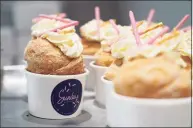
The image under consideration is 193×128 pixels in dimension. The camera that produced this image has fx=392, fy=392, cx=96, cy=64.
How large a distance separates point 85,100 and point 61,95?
12.2 inches

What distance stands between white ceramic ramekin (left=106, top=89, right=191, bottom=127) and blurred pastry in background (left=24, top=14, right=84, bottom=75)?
0.79 m

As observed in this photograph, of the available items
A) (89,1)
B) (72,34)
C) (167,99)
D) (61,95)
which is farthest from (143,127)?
(89,1)

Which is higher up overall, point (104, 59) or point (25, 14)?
point (25, 14)

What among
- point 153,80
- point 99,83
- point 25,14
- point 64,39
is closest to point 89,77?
point 99,83

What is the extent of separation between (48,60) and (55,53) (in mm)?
40

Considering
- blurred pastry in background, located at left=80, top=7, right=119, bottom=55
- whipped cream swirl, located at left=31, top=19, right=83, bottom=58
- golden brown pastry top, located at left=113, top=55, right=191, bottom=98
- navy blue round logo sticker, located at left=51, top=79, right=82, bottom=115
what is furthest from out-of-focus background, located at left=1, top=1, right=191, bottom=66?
golden brown pastry top, located at left=113, top=55, right=191, bottom=98

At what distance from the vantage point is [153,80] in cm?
73

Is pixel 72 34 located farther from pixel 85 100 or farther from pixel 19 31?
pixel 19 31

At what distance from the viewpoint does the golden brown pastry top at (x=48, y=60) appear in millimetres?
1527

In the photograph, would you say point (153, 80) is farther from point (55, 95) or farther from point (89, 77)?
point (89, 77)

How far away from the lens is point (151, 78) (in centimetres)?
73

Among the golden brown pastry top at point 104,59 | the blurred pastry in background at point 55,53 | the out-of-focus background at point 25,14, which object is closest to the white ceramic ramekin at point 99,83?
the golden brown pastry top at point 104,59

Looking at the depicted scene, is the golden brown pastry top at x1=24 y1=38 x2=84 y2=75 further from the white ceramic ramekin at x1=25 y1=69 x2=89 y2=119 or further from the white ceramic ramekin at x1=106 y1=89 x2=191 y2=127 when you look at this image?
the white ceramic ramekin at x1=106 y1=89 x2=191 y2=127

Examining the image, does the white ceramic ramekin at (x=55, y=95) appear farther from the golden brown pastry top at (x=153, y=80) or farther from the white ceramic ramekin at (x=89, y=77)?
the golden brown pastry top at (x=153, y=80)
